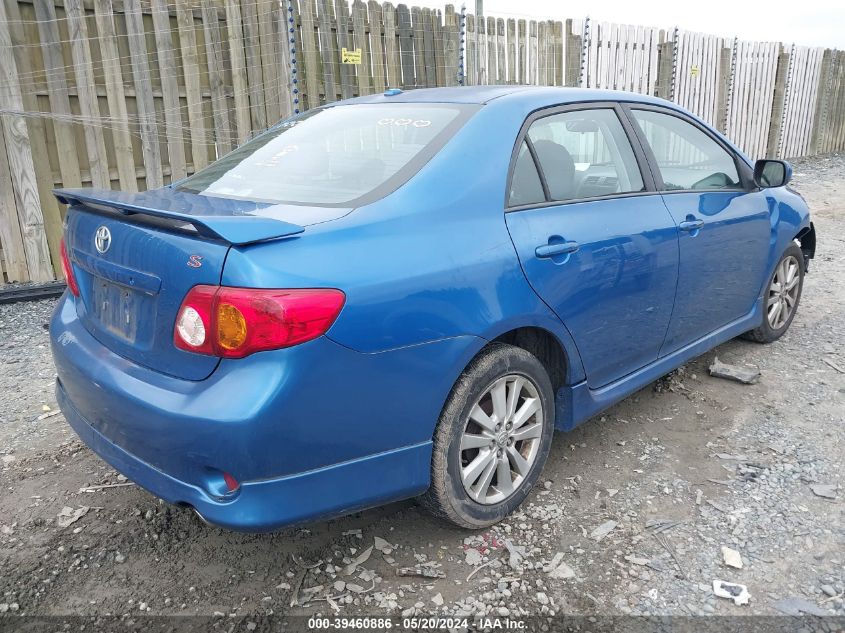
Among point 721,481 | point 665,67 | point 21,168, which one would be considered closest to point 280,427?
point 721,481

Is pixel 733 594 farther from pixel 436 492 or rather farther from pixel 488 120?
pixel 488 120

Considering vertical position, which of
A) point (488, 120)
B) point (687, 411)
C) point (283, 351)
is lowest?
point (687, 411)

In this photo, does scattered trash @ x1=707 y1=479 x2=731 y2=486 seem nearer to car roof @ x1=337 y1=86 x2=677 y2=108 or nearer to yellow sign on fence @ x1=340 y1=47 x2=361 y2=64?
car roof @ x1=337 y1=86 x2=677 y2=108

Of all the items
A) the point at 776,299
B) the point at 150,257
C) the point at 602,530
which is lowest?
the point at 602,530

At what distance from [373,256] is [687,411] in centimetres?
244

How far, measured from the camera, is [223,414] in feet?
6.39

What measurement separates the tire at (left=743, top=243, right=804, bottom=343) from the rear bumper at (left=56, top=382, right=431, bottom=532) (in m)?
3.19

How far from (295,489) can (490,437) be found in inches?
33.7

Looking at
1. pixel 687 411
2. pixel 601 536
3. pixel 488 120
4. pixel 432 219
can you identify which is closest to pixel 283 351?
pixel 432 219

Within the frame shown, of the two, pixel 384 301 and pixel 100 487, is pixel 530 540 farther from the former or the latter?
pixel 100 487

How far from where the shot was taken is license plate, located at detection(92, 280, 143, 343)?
2.24 m

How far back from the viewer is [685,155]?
3746mm

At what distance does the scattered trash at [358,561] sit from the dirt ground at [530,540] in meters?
0.02

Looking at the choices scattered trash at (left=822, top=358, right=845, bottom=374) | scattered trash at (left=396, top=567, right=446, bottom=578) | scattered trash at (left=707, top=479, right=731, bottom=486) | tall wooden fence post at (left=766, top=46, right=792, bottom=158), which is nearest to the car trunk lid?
scattered trash at (left=396, top=567, right=446, bottom=578)
